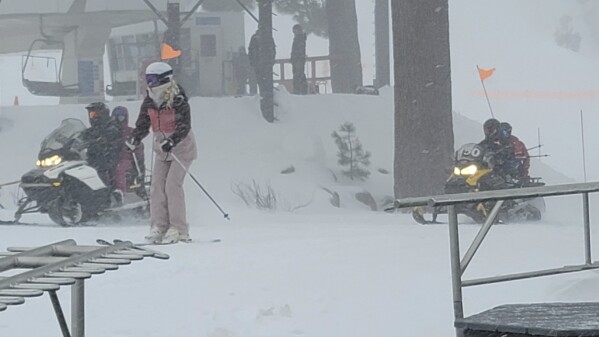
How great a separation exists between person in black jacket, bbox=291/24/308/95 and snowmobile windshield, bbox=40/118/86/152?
732cm

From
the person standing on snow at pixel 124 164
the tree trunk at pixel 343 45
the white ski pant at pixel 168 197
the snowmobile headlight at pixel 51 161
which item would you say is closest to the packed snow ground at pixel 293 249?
the white ski pant at pixel 168 197

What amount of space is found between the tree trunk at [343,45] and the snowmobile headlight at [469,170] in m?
12.7

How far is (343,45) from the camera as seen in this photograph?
2523cm

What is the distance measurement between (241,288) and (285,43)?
26.3 m

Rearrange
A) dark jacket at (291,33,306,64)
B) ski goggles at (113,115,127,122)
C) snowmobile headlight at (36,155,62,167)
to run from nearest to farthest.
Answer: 1. snowmobile headlight at (36,155,62,167)
2. ski goggles at (113,115,127,122)
3. dark jacket at (291,33,306,64)

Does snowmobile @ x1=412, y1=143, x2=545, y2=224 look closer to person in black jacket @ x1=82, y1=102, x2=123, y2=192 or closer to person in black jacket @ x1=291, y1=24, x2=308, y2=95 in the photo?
person in black jacket @ x1=82, y1=102, x2=123, y2=192

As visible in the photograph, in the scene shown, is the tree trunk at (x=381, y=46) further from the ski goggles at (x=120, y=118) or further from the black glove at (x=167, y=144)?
the black glove at (x=167, y=144)

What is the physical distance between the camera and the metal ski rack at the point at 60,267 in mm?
2637

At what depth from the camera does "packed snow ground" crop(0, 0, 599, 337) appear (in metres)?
6.48

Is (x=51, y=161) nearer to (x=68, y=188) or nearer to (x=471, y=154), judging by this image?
(x=68, y=188)

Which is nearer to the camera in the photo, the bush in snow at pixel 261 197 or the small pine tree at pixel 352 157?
the bush in snow at pixel 261 197

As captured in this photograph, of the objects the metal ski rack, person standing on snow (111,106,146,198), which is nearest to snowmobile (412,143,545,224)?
person standing on snow (111,106,146,198)

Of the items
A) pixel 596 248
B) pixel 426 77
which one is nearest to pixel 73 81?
pixel 426 77

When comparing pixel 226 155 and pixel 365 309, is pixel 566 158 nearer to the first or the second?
pixel 226 155
